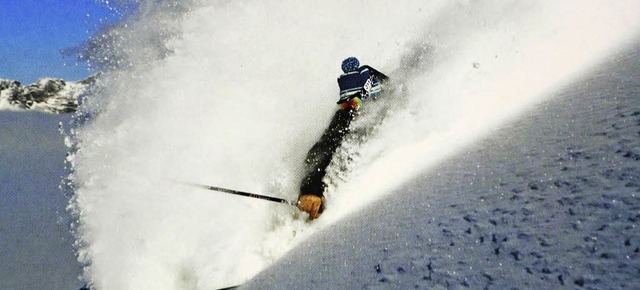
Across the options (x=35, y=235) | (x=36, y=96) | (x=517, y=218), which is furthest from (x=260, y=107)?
(x=36, y=96)

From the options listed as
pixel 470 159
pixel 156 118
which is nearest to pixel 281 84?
pixel 156 118

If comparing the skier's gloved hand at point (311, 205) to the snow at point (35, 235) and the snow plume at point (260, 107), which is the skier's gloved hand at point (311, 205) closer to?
the snow plume at point (260, 107)

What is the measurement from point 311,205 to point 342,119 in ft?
4.83

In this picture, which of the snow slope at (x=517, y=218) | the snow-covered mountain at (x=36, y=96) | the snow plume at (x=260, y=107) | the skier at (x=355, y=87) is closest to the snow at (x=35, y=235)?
the snow plume at (x=260, y=107)

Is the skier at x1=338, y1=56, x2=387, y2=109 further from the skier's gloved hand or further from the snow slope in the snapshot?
the snow slope

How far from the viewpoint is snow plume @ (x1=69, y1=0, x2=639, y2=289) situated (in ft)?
14.9

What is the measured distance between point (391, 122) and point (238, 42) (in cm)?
520

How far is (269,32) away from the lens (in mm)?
9297

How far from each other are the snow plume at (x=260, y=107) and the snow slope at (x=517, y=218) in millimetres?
701

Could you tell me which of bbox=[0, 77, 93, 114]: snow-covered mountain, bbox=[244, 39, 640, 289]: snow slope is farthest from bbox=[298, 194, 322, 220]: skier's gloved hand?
bbox=[0, 77, 93, 114]: snow-covered mountain

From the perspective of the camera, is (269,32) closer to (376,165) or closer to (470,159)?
(376,165)

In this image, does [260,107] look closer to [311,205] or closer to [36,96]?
[311,205]

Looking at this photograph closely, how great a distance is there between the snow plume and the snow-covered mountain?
18069cm

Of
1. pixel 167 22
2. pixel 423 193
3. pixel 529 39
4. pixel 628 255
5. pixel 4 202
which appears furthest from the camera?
pixel 4 202
